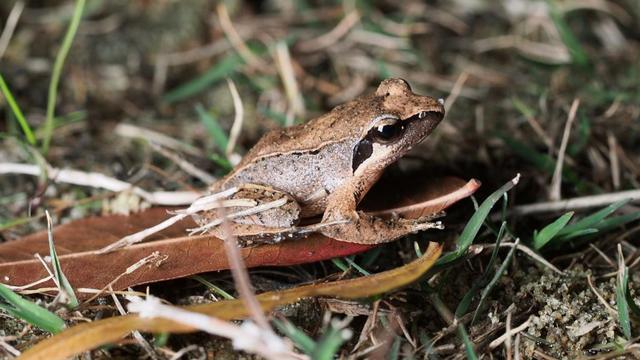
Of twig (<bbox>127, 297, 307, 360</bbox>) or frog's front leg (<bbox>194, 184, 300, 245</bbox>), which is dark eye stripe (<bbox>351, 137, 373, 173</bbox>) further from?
twig (<bbox>127, 297, 307, 360</bbox>)

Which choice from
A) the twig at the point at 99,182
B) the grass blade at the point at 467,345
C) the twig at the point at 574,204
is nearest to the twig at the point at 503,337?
the grass blade at the point at 467,345

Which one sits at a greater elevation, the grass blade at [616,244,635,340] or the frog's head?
the frog's head

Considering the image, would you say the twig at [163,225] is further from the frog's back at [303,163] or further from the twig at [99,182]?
the twig at [99,182]

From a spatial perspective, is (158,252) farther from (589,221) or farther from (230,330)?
(589,221)

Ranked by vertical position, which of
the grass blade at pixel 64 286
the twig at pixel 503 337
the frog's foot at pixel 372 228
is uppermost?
the frog's foot at pixel 372 228

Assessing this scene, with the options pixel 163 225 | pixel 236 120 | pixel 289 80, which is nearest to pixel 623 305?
pixel 163 225

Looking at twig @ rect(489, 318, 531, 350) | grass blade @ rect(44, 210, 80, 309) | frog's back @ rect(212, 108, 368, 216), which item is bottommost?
twig @ rect(489, 318, 531, 350)

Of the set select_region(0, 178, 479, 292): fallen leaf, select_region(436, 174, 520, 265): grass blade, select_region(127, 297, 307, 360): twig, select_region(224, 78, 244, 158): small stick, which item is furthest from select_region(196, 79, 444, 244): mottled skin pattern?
select_region(127, 297, 307, 360): twig
